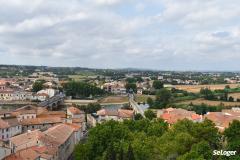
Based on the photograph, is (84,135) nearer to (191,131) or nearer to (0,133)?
(0,133)

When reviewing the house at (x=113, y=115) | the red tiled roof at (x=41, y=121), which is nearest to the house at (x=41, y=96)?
the house at (x=113, y=115)

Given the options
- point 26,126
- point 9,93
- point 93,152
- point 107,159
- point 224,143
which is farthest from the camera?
point 9,93

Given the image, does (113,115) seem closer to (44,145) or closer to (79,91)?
(44,145)

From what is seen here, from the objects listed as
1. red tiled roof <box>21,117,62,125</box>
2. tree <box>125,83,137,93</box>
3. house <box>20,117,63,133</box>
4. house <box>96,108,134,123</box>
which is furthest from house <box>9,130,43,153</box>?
tree <box>125,83,137,93</box>

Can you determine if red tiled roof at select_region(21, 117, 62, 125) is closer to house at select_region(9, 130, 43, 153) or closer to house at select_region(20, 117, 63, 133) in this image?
house at select_region(20, 117, 63, 133)

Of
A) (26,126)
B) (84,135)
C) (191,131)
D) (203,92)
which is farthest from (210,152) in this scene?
(203,92)

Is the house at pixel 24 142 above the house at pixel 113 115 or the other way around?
above

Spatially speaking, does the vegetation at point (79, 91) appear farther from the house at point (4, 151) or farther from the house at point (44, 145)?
the house at point (4, 151)

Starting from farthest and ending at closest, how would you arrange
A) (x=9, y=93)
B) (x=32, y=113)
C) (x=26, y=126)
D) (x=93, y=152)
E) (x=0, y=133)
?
1. (x=9, y=93)
2. (x=32, y=113)
3. (x=26, y=126)
4. (x=0, y=133)
5. (x=93, y=152)

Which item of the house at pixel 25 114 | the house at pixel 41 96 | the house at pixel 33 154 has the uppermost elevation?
the house at pixel 33 154
